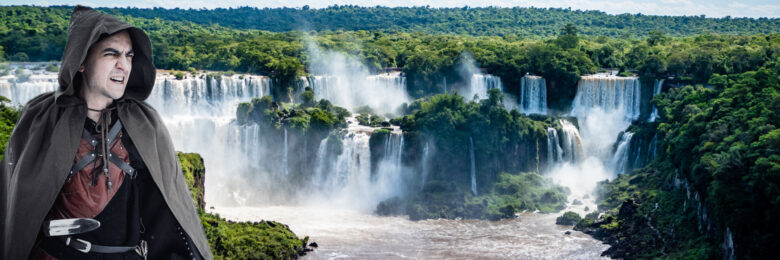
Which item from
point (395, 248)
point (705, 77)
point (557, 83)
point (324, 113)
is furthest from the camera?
point (557, 83)

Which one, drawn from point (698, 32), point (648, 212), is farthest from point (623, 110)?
point (698, 32)

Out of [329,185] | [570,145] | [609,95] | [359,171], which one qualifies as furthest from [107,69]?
[609,95]

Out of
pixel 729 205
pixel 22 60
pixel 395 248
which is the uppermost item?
pixel 22 60

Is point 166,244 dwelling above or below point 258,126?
above

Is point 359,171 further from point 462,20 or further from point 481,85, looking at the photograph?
point 462,20

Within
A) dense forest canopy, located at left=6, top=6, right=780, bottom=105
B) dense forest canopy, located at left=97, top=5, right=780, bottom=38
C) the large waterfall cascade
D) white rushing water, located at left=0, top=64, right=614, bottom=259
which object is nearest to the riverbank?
white rushing water, located at left=0, top=64, right=614, bottom=259

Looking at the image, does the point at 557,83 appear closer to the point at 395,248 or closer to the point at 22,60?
the point at 395,248

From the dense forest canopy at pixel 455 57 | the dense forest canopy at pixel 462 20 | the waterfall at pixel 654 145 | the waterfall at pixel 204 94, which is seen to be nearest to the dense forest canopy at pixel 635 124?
the dense forest canopy at pixel 455 57
